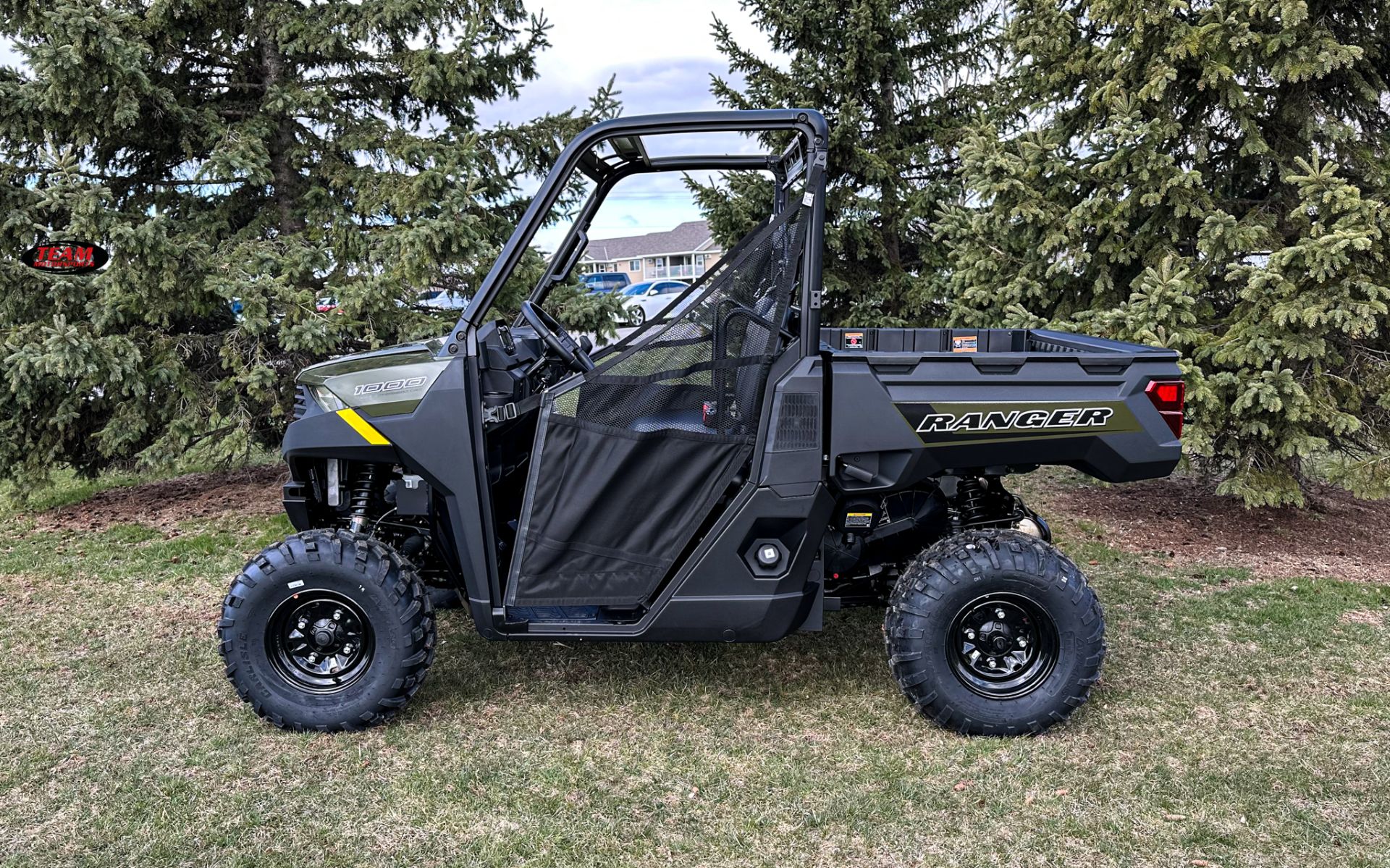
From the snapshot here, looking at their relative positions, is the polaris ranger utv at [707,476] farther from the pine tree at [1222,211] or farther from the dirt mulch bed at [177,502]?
the dirt mulch bed at [177,502]

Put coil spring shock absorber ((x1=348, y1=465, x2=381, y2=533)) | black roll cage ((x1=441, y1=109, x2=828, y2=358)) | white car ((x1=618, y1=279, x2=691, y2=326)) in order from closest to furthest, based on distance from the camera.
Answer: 1. black roll cage ((x1=441, y1=109, x2=828, y2=358))
2. coil spring shock absorber ((x1=348, y1=465, x2=381, y2=533))
3. white car ((x1=618, y1=279, x2=691, y2=326))

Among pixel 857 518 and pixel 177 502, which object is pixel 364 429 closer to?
pixel 857 518

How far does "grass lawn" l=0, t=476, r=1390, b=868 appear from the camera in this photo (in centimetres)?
277

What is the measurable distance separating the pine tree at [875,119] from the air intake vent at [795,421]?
195 inches

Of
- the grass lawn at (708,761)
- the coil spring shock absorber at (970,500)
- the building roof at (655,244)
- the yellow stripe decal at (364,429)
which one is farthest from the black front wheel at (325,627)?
the building roof at (655,244)

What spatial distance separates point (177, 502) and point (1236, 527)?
7704 mm

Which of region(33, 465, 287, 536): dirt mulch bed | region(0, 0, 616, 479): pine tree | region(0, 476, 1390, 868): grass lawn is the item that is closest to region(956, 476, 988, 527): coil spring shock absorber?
region(0, 476, 1390, 868): grass lawn

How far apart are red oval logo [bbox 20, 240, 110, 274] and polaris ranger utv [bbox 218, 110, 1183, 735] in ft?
15.2

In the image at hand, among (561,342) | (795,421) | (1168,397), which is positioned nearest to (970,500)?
(1168,397)

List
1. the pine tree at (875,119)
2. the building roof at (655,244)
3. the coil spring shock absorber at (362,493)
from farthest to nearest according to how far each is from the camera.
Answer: the building roof at (655,244) < the pine tree at (875,119) < the coil spring shock absorber at (362,493)

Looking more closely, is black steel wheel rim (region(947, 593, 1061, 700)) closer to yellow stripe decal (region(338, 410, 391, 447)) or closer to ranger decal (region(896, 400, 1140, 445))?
ranger decal (region(896, 400, 1140, 445))

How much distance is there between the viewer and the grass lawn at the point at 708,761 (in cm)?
277

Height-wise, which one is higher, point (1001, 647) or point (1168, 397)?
point (1168, 397)

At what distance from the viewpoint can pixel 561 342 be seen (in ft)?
11.5
